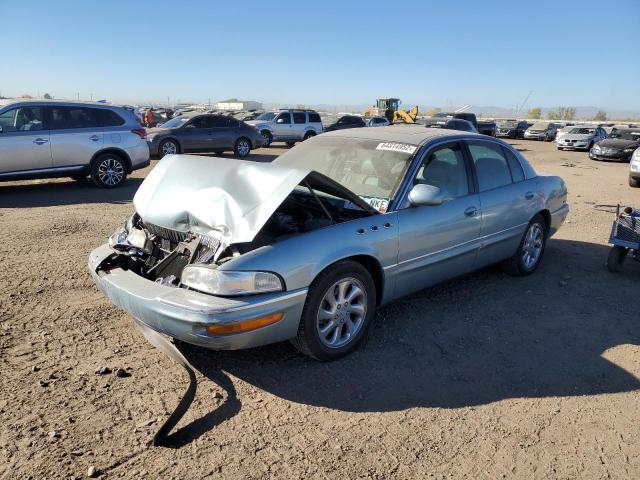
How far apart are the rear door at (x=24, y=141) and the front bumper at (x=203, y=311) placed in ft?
24.5

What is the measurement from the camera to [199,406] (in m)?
3.16

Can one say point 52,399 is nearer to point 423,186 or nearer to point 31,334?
point 31,334

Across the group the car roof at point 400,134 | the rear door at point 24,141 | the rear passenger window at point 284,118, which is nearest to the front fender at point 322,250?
the car roof at point 400,134

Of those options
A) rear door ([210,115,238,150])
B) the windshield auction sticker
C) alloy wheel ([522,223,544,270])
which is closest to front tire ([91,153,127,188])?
rear door ([210,115,238,150])

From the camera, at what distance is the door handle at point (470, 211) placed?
4664 millimetres

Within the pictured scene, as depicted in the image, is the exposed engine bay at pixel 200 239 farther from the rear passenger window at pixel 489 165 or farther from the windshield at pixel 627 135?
the windshield at pixel 627 135

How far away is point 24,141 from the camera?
374 inches

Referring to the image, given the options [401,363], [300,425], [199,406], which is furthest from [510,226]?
[199,406]

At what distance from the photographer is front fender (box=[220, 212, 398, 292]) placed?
10.7 ft

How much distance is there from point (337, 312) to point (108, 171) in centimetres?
859

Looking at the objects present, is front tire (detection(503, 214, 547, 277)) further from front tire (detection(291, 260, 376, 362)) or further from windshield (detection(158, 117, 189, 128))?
windshield (detection(158, 117, 189, 128))

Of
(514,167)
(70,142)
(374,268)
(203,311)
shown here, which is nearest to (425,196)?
(374,268)

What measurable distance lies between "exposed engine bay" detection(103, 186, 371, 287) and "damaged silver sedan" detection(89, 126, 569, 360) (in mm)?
10

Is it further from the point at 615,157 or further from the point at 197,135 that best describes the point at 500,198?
the point at 615,157
